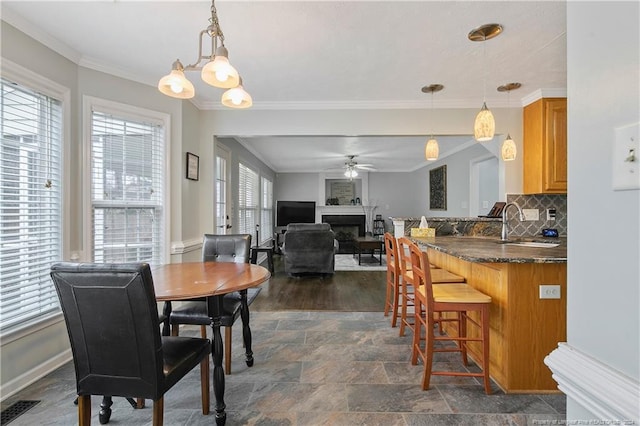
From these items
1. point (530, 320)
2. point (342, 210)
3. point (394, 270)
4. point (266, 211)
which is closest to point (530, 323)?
point (530, 320)

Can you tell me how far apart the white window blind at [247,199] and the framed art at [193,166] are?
203cm

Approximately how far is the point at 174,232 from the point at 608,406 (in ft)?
10.5

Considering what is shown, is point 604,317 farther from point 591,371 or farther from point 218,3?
point 218,3

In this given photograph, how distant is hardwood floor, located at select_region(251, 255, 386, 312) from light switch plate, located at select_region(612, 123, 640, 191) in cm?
315

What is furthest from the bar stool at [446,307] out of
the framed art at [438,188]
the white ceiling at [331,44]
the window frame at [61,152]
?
the framed art at [438,188]

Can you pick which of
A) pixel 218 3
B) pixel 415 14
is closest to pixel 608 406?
pixel 415 14

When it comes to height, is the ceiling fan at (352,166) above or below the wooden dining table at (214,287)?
above

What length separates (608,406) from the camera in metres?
0.50

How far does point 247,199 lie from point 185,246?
9.75 ft

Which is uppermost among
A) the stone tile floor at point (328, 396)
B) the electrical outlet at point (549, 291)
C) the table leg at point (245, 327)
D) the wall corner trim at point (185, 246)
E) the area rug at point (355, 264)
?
the wall corner trim at point (185, 246)

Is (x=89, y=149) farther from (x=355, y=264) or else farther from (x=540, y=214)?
(x=355, y=264)

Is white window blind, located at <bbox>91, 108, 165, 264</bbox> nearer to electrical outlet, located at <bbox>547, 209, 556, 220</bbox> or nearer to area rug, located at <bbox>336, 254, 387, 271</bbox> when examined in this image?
area rug, located at <bbox>336, 254, 387, 271</bbox>

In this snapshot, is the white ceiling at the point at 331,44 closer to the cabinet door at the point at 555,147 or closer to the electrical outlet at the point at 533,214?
the cabinet door at the point at 555,147

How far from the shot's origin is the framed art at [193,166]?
10.5 ft
